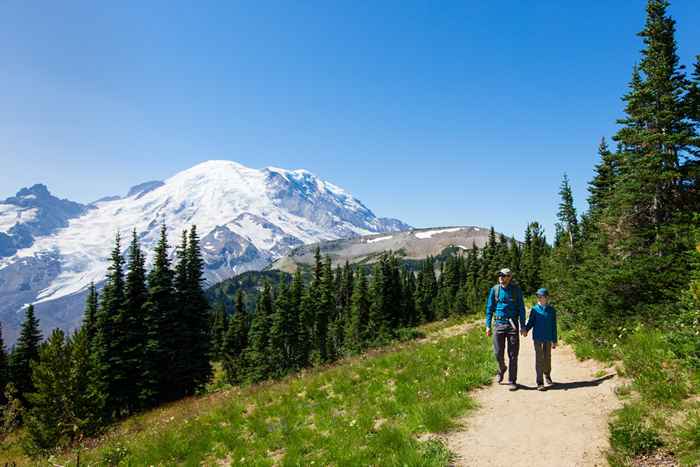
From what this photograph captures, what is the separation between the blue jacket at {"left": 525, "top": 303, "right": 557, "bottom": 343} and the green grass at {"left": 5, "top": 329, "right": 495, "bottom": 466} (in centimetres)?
198

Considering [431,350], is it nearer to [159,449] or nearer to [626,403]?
[626,403]

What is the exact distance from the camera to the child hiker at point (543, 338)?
10.3m

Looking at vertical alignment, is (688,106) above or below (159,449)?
above

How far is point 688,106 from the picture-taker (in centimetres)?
1393

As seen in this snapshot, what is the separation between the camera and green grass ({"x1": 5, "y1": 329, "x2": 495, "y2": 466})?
8102mm

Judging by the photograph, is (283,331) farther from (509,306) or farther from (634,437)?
(634,437)

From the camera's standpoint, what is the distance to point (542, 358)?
1047 centimetres

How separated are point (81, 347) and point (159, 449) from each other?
62.4ft

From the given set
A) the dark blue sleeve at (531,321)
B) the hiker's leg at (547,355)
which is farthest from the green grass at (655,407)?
the dark blue sleeve at (531,321)

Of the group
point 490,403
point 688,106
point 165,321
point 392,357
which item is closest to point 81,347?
point 165,321

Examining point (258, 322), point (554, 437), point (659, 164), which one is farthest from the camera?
point (258, 322)

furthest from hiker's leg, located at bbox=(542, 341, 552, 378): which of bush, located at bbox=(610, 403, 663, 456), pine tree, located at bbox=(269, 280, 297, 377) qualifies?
pine tree, located at bbox=(269, 280, 297, 377)

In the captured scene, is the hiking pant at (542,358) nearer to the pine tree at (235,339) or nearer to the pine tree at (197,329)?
the pine tree at (197,329)

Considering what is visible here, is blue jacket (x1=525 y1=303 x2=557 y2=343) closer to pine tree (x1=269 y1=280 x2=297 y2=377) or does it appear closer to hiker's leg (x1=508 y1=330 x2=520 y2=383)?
hiker's leg (x1=508 y1=330 x2=520 y2=383)
